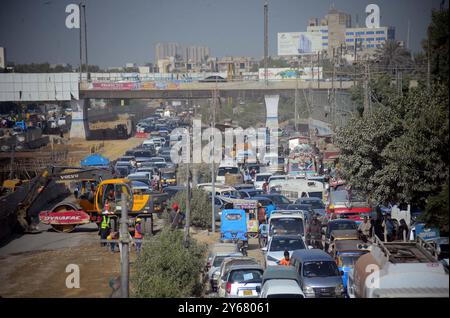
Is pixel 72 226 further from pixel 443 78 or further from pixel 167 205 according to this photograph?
pixel 443 78

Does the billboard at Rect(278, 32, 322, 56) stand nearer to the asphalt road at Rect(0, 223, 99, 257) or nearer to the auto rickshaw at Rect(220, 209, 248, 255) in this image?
the asphalt road at Rect(0, 223, 99, 257)

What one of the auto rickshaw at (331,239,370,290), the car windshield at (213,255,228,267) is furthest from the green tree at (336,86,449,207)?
the car windshield at (213,255,228,267)

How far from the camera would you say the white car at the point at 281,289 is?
1428 cm

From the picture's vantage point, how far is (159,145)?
63.2 meters

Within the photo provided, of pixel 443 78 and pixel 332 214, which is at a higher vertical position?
pixel 443 78

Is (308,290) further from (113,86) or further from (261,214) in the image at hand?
(113,86)

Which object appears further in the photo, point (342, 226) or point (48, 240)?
point (48, 240)

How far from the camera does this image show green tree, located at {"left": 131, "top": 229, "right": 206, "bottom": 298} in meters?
14.8

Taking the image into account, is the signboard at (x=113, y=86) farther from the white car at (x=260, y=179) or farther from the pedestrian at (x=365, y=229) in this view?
the pedestrian at (x=365, y=229)

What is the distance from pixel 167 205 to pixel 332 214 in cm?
716

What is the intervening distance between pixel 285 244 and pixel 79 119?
56.7 meters

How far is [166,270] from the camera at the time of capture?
52.9 ft

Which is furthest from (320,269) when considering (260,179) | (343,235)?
(260,179)
